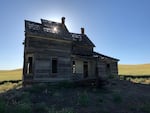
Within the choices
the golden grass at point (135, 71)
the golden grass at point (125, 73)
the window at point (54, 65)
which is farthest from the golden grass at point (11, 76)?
the window at point (54, 65)

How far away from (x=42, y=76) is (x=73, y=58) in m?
5.48

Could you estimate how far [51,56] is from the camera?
73.6 ft

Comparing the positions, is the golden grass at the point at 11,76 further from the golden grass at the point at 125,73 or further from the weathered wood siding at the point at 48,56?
the weathered wood siding at the point at 48,56

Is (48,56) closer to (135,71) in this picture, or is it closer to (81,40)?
(81,40)

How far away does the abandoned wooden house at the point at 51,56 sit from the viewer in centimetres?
2139

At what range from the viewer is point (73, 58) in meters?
25.6

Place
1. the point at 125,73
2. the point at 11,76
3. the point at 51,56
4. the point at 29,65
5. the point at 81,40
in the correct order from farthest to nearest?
the point at 11,76
the point at 125,73
the point at 81,40
the point at 29,65
the point at 51,56

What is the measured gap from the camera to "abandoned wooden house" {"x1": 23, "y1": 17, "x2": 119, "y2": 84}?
21391 mm

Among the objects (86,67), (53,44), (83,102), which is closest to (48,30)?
(53,44)

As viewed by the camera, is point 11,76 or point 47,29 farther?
point 11,76

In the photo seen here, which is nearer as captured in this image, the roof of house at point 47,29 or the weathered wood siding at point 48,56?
the weathered wood siding at point 48,56

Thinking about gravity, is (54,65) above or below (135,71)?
above

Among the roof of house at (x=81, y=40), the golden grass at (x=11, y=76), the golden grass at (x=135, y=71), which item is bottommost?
the golden grass at (x=11, y=76)

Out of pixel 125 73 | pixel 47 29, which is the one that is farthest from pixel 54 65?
pixel 125 73
